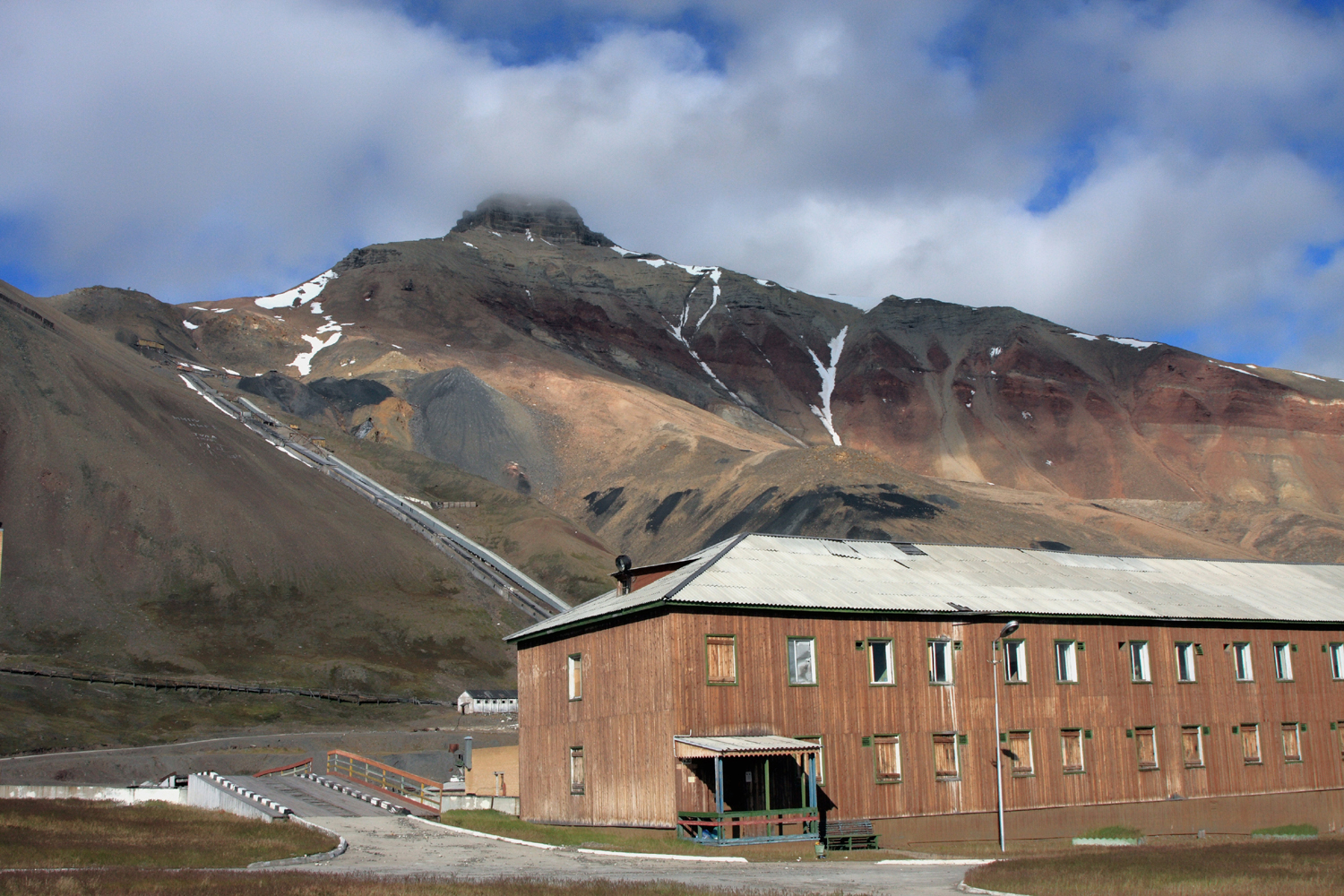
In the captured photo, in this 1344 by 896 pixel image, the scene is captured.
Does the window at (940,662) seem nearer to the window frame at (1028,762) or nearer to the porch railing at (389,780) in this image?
the window frame at (1028,762)

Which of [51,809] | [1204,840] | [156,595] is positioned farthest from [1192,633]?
[156,595]

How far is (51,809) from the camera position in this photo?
97.6ft

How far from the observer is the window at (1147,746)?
1347 inches

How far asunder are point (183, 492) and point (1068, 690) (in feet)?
208

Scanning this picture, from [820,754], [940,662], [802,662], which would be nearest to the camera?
[820,754]

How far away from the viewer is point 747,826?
26.6 meters

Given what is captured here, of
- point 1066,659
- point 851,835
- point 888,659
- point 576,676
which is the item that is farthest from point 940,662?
point 576,676

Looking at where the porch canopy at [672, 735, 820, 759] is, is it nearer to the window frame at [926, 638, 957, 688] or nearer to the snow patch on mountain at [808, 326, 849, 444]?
the window frame at [926, 638, 957, 688]

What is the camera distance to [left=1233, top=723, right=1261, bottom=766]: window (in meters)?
36.3

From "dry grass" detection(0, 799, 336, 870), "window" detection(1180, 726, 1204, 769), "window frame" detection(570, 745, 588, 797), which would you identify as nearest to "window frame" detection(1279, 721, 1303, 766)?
"window" detection(1180, 726, 1204, 769)

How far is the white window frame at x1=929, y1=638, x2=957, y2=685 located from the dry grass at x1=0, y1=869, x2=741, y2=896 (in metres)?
14.8

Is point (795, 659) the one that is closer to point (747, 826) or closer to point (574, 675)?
point (747, 826)

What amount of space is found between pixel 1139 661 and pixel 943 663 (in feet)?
23.5

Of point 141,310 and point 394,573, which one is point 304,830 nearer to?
point 394,573
